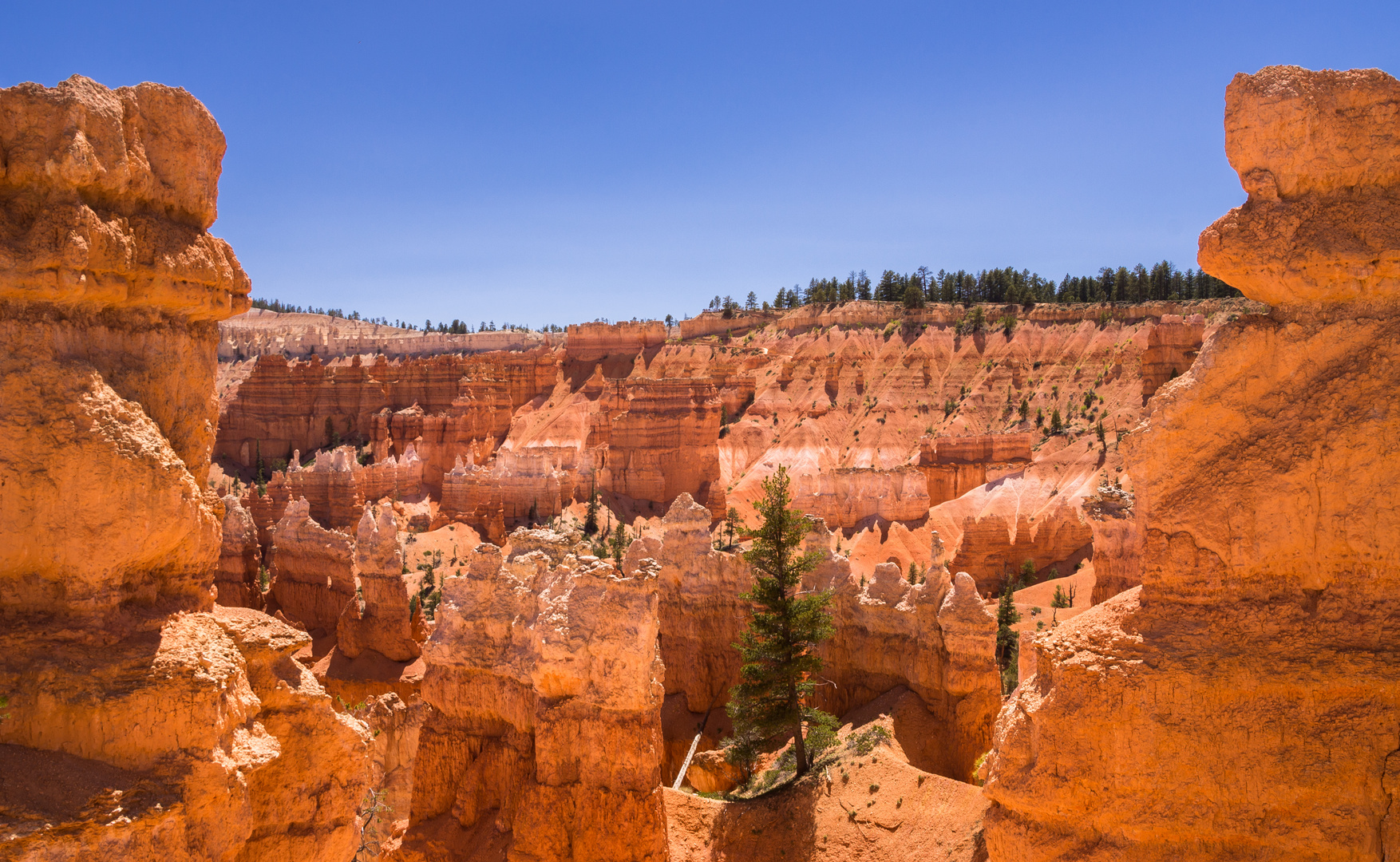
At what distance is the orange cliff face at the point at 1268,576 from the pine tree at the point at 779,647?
9765mm

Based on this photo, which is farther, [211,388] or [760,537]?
[760,537]

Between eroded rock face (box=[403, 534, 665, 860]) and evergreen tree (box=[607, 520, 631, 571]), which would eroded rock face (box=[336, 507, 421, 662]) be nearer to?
evergreen tree (box=[607, 520, 631, 571])

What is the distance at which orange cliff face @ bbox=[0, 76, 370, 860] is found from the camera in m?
6.65

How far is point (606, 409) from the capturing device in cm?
7100

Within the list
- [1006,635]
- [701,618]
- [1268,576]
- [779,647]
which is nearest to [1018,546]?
[1006,635]

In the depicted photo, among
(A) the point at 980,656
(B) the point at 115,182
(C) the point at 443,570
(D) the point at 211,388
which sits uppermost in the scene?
(B) the point at 115,182

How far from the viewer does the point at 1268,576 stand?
8.09 meters

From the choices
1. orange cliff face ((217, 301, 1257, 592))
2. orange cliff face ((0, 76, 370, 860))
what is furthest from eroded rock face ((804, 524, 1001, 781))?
orange cliff face ((217, 301, 1257, 592))

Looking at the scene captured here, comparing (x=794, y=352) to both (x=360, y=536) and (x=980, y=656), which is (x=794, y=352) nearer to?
(x=360, y=536)

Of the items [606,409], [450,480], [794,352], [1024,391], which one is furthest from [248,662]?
[794,352]

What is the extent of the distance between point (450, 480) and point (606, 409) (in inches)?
749

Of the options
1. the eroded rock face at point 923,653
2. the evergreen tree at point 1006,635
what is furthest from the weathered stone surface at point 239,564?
the evergreen tree at point 1006,635

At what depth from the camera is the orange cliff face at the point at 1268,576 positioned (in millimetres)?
7609

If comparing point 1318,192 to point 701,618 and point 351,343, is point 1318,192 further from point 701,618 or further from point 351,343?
point 351,343
